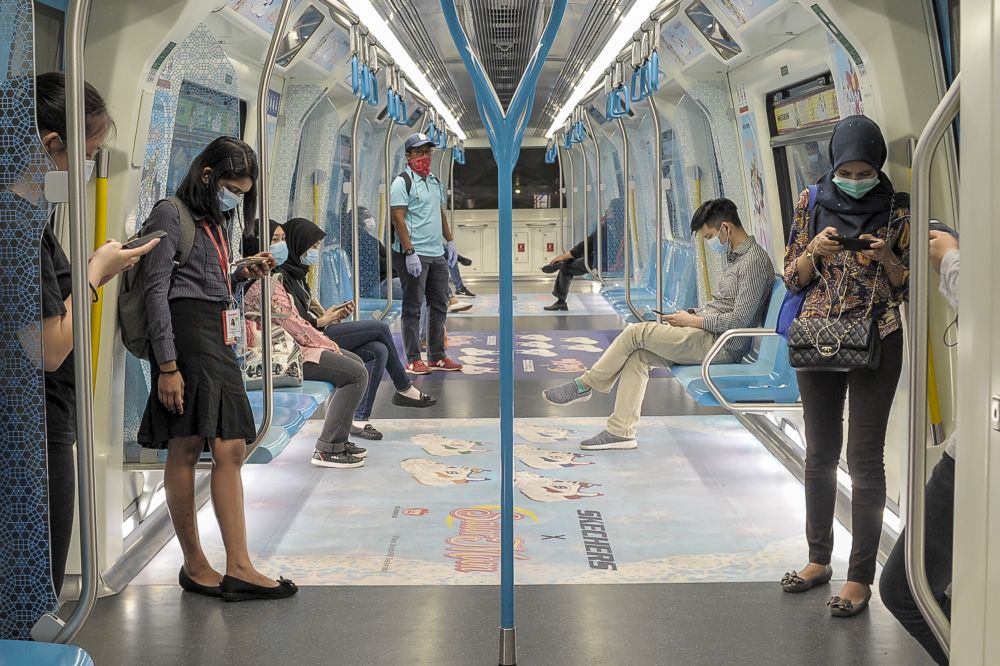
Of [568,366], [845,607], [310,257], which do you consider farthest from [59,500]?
[568,366]

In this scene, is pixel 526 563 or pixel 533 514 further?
pixel 533 514

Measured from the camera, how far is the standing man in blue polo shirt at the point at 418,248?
27.4 ft

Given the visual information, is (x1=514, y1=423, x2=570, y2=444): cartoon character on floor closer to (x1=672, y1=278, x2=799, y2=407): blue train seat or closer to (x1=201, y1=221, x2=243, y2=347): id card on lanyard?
(x1=672, y1=278, x2=799, y2=407): blue train seat

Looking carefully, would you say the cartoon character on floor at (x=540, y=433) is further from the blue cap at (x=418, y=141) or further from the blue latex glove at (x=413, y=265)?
the blue cap at (x=418, y=141)

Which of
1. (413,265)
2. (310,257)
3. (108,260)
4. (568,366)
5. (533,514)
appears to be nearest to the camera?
(108,260)

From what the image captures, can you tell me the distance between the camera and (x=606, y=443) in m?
6.11

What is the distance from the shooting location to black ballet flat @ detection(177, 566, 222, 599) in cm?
374

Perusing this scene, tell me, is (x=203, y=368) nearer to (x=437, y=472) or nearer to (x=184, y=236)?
(x=184, y=236)

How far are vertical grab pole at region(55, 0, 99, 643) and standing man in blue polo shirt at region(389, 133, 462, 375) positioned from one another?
19.6 feet

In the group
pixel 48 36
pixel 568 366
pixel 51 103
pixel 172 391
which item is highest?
pixel 48 36

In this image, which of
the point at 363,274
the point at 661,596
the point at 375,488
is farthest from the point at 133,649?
the point at 363,274

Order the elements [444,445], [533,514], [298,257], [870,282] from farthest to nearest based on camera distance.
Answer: [444,445] < [298,257] < [533,514] < [870,282]

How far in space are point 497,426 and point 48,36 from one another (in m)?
3.90

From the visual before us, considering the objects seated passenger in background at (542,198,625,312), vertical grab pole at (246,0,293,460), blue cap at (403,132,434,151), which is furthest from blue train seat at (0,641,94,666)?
seated passenger in background at (542,198,625,312)
